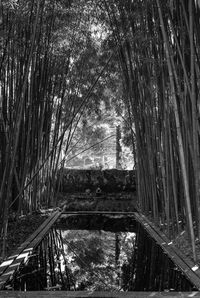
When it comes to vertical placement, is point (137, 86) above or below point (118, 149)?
above

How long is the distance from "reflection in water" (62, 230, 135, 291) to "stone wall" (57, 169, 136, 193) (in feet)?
16.5

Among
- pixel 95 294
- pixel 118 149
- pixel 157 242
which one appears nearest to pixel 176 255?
pixel 157 242

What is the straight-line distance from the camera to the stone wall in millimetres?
9531

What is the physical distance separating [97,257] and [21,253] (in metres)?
0.61

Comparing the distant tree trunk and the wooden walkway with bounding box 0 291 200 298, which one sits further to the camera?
the distant tree trunk

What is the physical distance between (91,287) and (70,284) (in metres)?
0.14

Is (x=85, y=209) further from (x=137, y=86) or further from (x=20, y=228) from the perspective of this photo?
(x=137, y=86)

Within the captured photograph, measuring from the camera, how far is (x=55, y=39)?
14.6ft

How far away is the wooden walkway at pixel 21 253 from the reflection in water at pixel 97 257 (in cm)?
26

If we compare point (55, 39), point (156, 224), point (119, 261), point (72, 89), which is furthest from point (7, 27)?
point (72, 89)

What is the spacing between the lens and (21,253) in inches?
127

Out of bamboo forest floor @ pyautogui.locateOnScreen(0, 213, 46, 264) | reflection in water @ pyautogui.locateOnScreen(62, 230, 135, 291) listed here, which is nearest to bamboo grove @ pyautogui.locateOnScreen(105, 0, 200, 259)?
reflection in water @ pyautogui.locateOnScreen(62, 230, 135, 291)

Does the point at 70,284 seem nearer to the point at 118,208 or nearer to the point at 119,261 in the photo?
the point at 119,261

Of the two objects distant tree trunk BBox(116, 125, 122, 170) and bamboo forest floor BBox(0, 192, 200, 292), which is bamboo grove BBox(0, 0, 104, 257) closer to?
bamboo forest floor BBox(0, 192, 200, 292)
